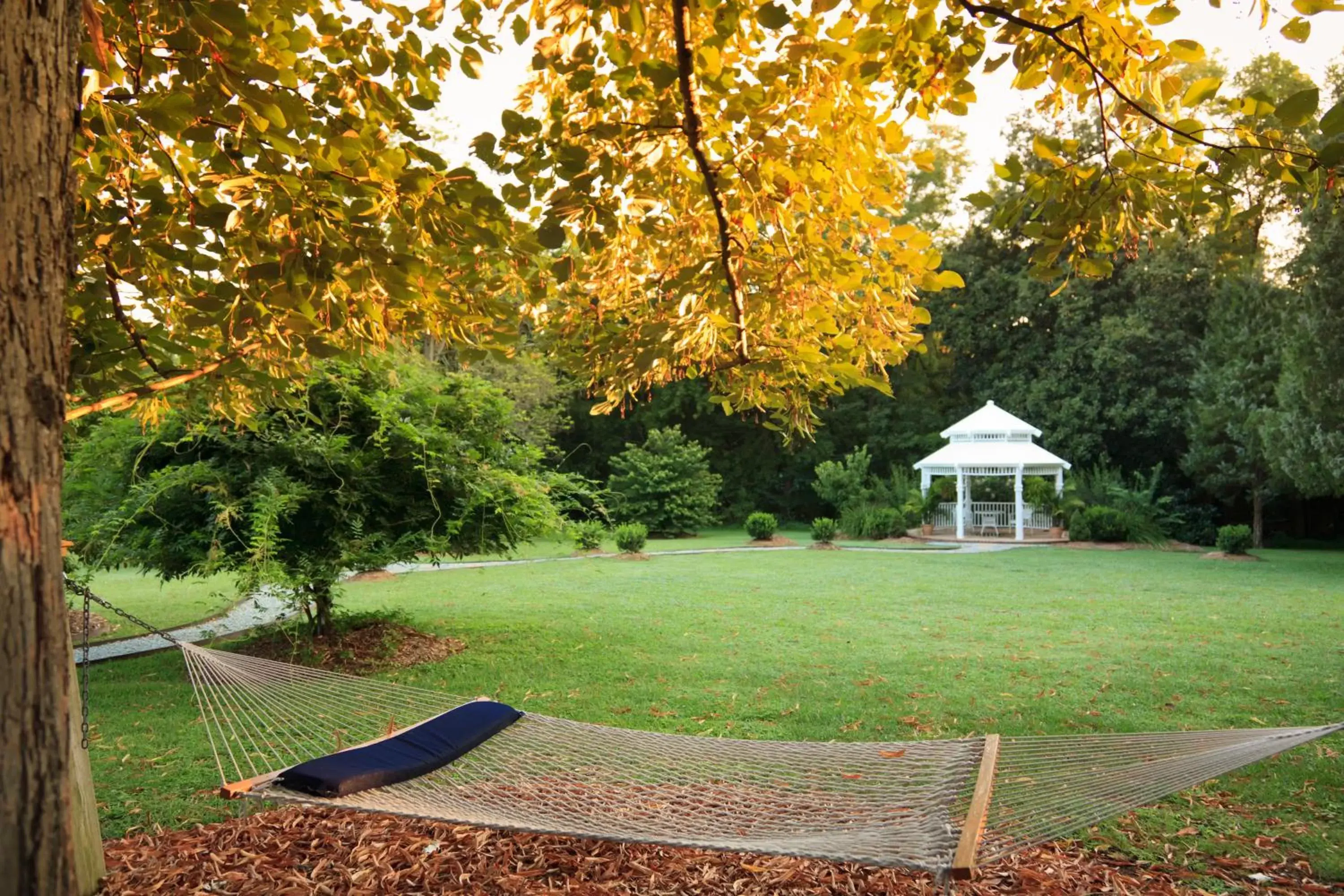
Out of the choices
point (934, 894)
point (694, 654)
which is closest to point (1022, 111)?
point (694, 654)

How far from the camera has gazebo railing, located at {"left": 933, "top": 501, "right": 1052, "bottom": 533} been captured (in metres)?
17.1

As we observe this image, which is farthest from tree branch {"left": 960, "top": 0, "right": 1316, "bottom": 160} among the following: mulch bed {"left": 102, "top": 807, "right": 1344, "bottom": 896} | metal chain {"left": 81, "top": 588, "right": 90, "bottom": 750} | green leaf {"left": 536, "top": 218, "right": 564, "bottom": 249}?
metal chain {"left": 81, "top": 588, "right": 90, "bottom": 750}

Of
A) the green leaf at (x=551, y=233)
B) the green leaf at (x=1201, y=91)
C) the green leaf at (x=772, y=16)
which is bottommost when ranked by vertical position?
the green leaf at (x=551, y=233)

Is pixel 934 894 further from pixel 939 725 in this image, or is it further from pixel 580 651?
pixel 580 651

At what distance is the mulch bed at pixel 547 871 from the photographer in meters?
2.54

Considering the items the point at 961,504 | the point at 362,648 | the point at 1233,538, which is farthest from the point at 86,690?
the point at 961,504

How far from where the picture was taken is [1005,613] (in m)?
7.79

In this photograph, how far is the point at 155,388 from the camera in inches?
113

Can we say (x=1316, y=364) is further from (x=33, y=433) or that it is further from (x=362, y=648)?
(x=33, y=433)

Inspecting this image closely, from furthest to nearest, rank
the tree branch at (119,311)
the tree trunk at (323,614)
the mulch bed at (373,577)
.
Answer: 1. the mulch bed at (373,577)
2. the tree trunk at (323,614)
3. the tree branch at (119,311)

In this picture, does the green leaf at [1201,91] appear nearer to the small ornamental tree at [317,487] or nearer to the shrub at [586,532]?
the small ornamental tree at [317,487]

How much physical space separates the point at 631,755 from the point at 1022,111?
22.0 meters

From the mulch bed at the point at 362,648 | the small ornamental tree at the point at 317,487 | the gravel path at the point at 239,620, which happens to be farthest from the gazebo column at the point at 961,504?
the mulch bed at the point at 362,648

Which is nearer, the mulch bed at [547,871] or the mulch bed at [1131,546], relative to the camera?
the mulch bed at [547,871]
